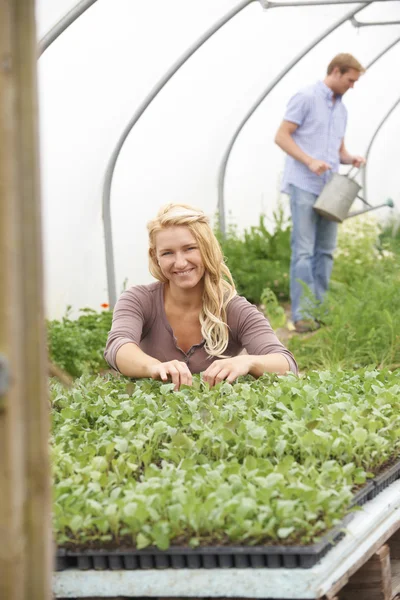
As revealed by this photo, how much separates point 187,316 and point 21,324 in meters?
2.05

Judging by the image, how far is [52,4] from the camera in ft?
15.7

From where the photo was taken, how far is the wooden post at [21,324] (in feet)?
3.86

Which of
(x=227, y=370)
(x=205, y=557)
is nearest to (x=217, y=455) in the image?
(x=205, y=557)

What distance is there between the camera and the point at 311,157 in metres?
6.27

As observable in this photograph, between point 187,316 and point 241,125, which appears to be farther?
point 241,125

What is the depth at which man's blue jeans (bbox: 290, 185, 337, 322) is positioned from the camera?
6.36 metres

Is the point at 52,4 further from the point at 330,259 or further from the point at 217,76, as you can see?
the point at 330,259

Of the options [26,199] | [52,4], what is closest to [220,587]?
[26,199]

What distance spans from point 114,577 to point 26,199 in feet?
2.80

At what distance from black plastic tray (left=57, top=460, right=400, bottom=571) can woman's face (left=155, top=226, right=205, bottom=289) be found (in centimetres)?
145

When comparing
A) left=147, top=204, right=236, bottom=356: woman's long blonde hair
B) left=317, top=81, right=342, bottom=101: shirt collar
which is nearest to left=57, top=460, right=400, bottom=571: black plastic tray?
left=147, top=204, right=236, bottom=356: woman's long blonde hair

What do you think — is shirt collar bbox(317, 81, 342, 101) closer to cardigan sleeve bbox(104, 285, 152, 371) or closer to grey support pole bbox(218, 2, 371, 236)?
grey support pole bbox(218, 2, 371, 236)

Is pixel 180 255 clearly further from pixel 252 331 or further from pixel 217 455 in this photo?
pixel 217 455

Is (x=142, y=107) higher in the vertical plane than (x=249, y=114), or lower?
lower
